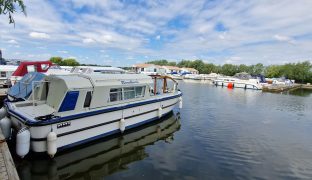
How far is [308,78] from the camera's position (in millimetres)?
92812

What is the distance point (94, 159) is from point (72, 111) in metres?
2.44

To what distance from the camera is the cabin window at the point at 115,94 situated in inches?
495

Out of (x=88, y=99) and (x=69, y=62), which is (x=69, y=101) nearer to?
(x=88, y=99)

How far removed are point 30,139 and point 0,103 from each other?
455 inches

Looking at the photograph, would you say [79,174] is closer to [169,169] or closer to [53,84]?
[169,169]

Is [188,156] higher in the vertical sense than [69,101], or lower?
lower

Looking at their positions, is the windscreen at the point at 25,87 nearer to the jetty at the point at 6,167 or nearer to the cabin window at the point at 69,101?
the cabin window at the point at 69,101

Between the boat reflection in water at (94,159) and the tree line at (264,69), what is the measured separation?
71987 millimetres

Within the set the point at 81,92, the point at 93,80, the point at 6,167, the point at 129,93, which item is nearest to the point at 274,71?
the point at 129,93

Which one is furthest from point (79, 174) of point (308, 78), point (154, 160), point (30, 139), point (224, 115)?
point (308, 78)

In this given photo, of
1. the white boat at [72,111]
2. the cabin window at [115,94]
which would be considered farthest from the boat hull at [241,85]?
the cabin window at [115,94]

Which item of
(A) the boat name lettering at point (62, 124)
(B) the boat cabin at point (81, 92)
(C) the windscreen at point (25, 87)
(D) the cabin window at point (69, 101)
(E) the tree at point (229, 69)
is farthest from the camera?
(E) the tree at point (229, 69)

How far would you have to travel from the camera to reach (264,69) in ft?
390

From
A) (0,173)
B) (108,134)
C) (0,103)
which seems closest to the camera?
(0,173)
